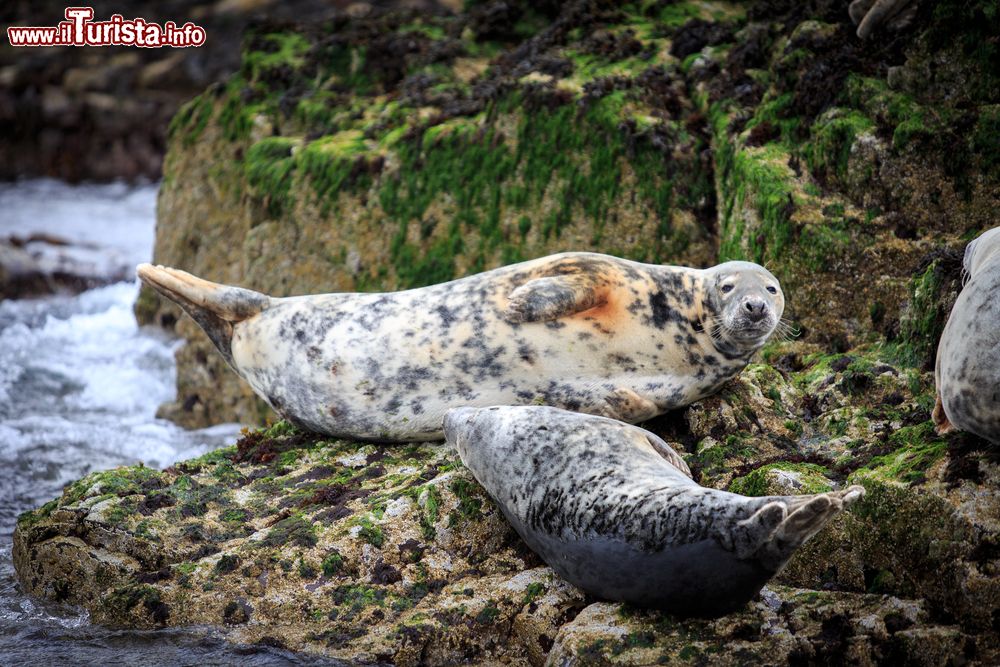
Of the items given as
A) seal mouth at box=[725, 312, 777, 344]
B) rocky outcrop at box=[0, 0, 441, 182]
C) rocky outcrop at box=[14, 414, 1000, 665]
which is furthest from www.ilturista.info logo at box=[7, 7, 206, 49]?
seal mouth at box=[725, 312, 777, 344]

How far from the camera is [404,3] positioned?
2567 centimetres

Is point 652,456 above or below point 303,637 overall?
above

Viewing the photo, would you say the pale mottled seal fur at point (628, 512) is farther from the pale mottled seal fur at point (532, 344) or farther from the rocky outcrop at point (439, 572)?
the pale mottled seal fur at point (532, 344)

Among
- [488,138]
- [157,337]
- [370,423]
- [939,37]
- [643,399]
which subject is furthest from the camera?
[157,337]

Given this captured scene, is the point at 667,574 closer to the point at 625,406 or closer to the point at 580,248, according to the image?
the point at 625,406

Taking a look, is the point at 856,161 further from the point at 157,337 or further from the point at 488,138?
the point at 157,337

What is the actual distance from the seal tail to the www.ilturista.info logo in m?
8.38

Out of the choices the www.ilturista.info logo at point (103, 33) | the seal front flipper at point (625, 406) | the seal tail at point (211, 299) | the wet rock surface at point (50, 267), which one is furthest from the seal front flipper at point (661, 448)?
the wet rock surface at point (50, 267)

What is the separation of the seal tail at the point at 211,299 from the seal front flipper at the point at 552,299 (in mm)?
1812

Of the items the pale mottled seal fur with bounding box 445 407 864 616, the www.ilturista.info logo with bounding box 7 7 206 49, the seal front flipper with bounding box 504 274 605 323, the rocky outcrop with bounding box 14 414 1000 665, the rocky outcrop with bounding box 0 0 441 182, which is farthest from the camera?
the rocky outcrop with bounding box 0 0 441 182

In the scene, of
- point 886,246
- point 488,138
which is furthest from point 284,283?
point 886,246

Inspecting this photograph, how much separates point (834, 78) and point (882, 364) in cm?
278

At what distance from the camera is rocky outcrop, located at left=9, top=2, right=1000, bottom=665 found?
172 inches

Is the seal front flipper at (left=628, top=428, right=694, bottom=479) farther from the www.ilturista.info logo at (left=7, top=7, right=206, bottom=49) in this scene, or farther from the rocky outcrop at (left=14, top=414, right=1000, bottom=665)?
the www.ilturista.info logo at (left=7, top=7, right=206, bottom=49)
